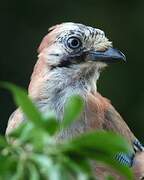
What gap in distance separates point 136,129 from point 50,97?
5.47m

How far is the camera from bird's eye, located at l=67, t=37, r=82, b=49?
18.3ft

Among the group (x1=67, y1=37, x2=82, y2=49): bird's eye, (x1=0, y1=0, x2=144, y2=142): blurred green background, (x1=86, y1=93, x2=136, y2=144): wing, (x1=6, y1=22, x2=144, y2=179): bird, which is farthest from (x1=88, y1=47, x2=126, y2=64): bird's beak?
(x1=0, y1=0, x2=144, y2=142): blurred green background

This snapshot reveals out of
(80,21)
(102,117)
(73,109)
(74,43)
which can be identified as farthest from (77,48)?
(80,21)

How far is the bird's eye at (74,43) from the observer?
557 cm

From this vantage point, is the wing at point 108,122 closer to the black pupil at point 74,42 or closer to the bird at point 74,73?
the bird at point 74,73

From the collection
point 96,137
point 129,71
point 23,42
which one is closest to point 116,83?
point 129,71

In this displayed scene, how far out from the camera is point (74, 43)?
559 cm

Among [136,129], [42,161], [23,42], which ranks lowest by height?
[136,129]

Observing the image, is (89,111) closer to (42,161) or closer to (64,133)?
(64,133)

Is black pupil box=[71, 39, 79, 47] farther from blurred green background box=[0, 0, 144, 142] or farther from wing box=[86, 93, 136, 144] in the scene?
blurred green background box=[0, 0, 144, 142]

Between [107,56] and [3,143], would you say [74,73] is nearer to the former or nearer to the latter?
[107,56]

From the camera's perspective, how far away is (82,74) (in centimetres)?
537

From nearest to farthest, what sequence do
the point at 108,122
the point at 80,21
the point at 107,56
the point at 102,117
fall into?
the point at 107,56
the point at 102,117
the point at 108,122
the point at 80,21

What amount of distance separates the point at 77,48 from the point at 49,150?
4145mm
